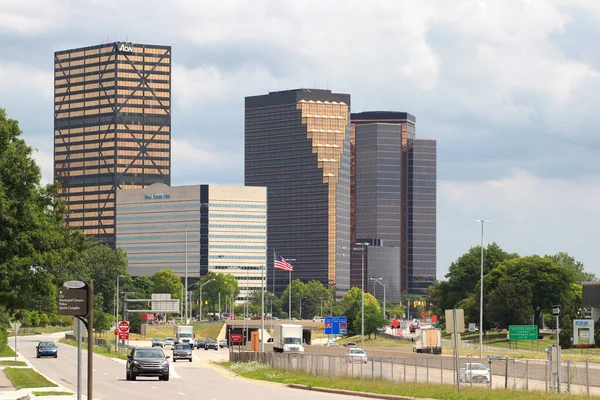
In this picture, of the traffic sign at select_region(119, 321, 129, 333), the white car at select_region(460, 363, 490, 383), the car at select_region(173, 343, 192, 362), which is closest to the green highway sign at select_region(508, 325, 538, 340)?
the car at select_region(173, 343, 192, 362)

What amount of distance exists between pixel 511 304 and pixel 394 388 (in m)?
115

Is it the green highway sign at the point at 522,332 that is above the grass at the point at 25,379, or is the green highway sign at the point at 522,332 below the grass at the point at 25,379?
above

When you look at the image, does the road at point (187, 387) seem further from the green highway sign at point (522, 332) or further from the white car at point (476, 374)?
the green highway sign at point (522, 332)

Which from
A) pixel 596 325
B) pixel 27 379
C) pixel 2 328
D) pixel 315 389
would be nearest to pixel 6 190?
pixel 27 379

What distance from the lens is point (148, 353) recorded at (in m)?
62.0

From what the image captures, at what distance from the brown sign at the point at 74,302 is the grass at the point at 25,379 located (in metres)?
23.8

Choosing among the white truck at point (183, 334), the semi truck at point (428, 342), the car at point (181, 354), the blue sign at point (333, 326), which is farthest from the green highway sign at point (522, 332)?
the blue sign at point (333, 326)

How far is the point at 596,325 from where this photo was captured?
12581 centimetres

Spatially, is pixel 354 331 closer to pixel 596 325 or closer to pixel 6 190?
pixel 596 325

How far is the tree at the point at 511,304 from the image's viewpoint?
525 feet

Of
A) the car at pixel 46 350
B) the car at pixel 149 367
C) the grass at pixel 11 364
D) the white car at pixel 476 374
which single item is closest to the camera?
the car at pixel 149 367

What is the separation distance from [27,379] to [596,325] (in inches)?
3237

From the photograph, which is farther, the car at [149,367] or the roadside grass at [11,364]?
the roadside grass at [11,364]

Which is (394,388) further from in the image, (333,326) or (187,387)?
(333,326)
